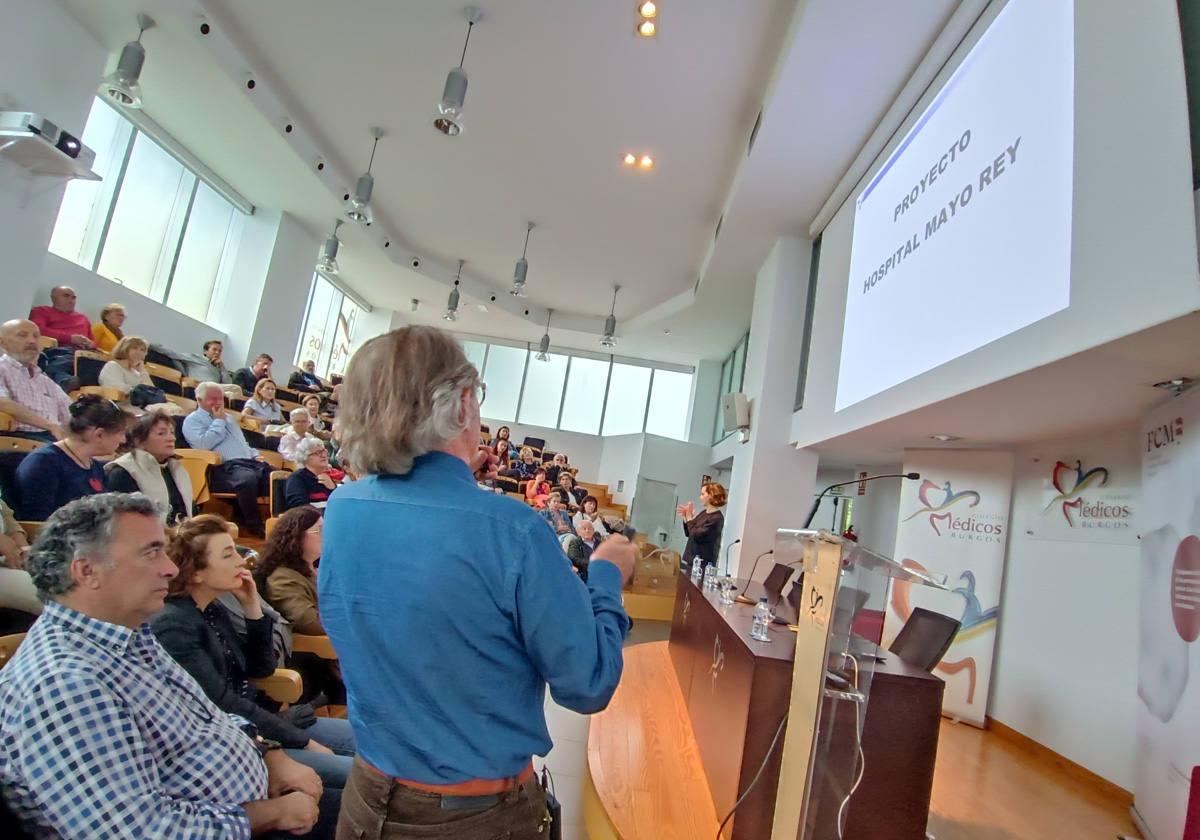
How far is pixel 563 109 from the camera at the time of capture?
520 centimetres

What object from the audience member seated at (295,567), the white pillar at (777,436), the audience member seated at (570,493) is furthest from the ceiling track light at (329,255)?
the audience member seated at (295,567)

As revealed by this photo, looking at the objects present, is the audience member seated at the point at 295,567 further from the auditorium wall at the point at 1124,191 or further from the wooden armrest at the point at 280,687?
the auditorium wall at the point at 1124,191

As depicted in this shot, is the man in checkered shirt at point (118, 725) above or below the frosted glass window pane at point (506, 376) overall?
below

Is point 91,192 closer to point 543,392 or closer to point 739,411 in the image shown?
point 739,411

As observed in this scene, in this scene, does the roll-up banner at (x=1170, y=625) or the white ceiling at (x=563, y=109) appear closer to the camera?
the roll-up banner at (x=1170, y=625)

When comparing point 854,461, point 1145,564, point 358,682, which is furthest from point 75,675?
point 854,461

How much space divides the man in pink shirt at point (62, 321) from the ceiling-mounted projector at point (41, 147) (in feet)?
3.24

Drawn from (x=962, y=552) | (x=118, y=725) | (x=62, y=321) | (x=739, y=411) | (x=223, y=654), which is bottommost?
(x=223, y=654)

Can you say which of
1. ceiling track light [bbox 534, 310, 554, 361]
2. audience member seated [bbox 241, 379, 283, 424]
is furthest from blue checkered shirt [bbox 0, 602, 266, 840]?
ceiling track light [bbox 534, 310, 554, 361]

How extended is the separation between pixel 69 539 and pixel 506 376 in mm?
12473

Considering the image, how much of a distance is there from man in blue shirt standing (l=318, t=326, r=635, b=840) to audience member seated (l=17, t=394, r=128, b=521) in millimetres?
2292

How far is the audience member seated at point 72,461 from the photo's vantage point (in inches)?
95.5

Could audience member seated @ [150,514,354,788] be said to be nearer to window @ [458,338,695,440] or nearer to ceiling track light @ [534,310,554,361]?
ceiling track light @ [534,310,554,361]

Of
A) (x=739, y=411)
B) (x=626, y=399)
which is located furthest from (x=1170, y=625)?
(x=626, y=399)
